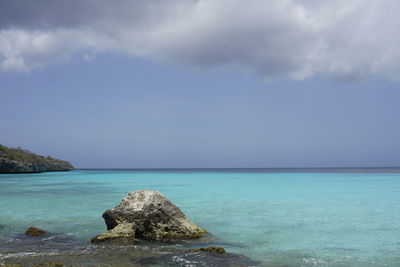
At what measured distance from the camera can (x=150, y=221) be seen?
1196 centimetres

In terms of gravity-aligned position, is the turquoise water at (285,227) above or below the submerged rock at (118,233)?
below

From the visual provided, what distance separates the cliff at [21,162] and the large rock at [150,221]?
8327 cm

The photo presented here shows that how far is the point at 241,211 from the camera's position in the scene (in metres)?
18.5

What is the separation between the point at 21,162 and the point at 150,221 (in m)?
88.9

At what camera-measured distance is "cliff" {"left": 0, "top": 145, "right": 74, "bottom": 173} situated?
85.6m

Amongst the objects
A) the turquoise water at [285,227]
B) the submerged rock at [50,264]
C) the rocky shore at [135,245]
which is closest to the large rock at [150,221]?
the rocky shore at [135,245]

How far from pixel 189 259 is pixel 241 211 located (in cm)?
979

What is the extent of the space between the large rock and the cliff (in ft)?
273

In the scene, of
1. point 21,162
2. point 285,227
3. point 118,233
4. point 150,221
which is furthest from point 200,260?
point 21,162

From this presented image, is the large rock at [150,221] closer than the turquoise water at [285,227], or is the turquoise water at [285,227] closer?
the turquoise water at [285,227]

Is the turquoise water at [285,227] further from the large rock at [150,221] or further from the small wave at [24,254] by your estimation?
the small wave at [24,254]

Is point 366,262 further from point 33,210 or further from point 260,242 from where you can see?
point 33,210

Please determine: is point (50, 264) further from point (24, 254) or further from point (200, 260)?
point (200, 260)

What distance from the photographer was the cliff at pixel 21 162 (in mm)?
85562
